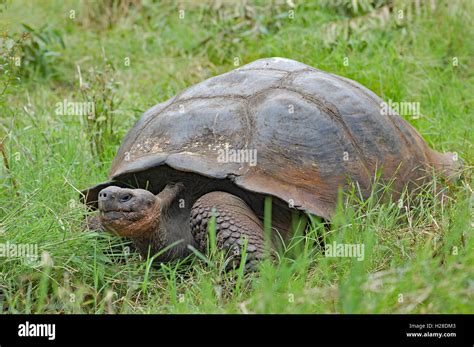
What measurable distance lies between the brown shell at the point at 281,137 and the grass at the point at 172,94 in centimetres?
18

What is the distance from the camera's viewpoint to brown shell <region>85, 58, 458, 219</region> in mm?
3564

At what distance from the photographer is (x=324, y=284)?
3.05 m

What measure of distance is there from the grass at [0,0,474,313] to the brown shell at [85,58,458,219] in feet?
0.58
